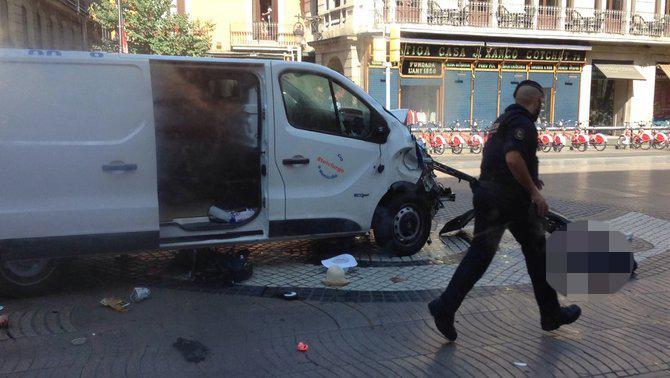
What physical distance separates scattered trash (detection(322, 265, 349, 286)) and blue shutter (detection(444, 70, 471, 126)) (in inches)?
794

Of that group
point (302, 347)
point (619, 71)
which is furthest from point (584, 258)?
point (619, 71)

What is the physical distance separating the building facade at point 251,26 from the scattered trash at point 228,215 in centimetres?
2519

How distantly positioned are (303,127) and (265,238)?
1.15 meters

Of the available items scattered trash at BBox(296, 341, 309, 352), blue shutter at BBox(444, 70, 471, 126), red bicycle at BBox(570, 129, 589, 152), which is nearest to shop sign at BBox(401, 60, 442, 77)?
blue shutter at BBox(444, 70, 471, 126)

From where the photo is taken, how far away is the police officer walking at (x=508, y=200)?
4.04 m

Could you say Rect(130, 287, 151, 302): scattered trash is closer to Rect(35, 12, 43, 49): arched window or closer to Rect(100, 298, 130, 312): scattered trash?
Rect(100, 298, 130, 312): scattered trash

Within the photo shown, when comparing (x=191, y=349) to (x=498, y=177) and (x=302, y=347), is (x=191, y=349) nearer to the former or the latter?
(x=302, y=347)

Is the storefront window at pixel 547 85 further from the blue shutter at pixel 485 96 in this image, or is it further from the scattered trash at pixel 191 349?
the scattered trash at pixel 191 349

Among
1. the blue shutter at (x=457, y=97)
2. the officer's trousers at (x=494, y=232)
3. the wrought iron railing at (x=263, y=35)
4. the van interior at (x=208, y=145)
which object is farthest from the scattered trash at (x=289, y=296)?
the wrought iron railing at (x=263, y=35)

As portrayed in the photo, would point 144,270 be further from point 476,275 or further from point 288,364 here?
point 476,275

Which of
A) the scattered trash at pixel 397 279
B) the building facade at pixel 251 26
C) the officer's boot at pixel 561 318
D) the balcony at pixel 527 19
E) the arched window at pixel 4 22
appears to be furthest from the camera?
the building facade at pixel 251 26

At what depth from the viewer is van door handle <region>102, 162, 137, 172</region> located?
16.7ft

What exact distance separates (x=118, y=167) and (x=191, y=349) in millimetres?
1812

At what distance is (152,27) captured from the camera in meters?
23.7
